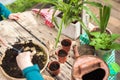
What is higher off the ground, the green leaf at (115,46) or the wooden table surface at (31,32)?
the green leaf at (115,46)

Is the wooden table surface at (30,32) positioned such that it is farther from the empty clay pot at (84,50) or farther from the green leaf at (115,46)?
the green leaf at (115,46)

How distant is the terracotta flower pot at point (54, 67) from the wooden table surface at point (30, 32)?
3.5 inches

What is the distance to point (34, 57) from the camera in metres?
1.66

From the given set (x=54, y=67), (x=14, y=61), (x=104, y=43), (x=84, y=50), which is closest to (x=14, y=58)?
(x=14, y=61)

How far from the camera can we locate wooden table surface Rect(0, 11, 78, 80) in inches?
69.5

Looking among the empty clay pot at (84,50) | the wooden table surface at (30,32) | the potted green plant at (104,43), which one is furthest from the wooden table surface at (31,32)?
the potted green plant at (104,43)

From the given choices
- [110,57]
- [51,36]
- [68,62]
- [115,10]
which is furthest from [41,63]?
[115,10]

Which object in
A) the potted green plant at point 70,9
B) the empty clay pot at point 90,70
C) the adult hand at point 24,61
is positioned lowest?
the empty clay pot at point 90,70

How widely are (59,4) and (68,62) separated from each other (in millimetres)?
375

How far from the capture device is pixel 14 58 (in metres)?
1.66

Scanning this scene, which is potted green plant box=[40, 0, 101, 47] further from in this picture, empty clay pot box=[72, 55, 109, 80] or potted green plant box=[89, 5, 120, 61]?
empty clay pot box=[72, 55, 109, 80]

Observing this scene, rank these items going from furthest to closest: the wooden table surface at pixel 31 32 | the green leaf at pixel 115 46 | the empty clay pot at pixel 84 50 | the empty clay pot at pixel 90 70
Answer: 1. the wooden table surface at pixel 31 32
2. the empty clay pot at pixel 84 50
3. the green leaf at pixel 115 46
4. the empty clay pot at pixel 90 70

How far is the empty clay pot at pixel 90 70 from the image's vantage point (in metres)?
1.33

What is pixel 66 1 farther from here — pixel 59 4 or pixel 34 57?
pixel 34 57
